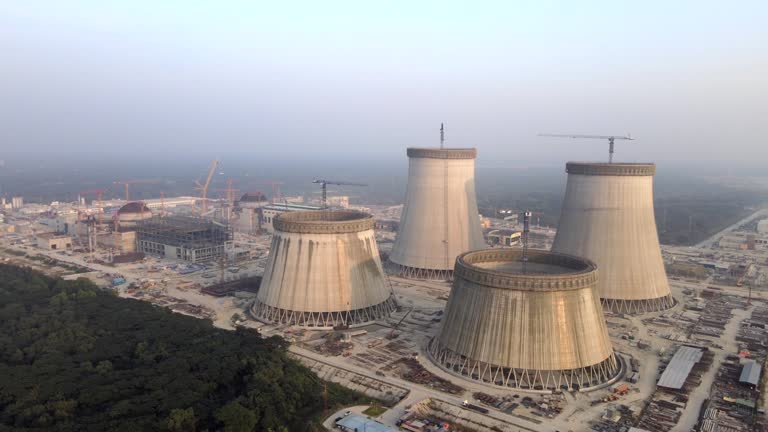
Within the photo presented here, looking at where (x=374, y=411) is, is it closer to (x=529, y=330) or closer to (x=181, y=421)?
(x=529, y=330)

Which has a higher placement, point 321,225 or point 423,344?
point 321,225

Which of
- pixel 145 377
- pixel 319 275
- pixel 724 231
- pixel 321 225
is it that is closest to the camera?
pixel 145 377

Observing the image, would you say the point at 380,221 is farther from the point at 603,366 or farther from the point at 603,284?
the point at 603,366

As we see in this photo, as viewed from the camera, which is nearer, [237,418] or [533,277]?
[237,418]

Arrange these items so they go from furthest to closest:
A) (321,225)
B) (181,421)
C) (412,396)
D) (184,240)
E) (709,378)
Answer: (184,240), (321,225), (709,378), (412,396), (181,421)

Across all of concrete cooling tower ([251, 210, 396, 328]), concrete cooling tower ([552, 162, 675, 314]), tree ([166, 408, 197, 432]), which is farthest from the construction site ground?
tree ([166, 408, 197, 432])

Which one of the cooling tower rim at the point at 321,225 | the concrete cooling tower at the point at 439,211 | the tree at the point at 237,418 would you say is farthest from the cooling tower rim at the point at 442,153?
the tree at the point at 237,418

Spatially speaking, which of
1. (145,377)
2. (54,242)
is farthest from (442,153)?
(54,242)
